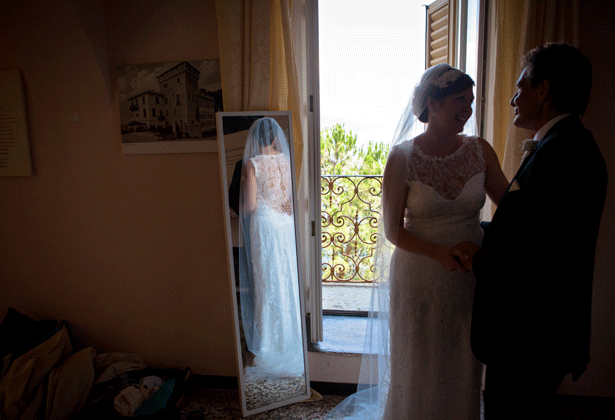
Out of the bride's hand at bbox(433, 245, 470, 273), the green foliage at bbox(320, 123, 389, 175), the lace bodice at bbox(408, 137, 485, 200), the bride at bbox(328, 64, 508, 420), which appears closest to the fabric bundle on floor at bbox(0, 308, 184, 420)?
the bride at bbox(328, 64, 508, 420)

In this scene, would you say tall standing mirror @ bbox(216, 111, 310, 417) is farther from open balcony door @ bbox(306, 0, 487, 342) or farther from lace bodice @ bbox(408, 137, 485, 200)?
lace bodice @ bbox(408, 137, 485, 200)

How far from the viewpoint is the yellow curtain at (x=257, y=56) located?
6.34 feet

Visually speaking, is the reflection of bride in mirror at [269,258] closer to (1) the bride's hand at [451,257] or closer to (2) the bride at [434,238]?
(2) the bride at [434,238]

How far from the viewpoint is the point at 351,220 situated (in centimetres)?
348

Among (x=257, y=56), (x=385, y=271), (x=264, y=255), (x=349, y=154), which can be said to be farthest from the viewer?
(x=349, y=154)

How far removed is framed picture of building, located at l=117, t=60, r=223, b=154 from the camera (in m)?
2.10

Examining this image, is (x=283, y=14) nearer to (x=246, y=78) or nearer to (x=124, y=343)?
(x=246, y=78)

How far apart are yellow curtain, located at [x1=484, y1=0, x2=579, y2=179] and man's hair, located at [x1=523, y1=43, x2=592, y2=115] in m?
0.65

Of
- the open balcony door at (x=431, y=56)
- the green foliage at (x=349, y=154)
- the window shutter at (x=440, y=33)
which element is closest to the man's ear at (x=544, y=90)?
the open balcony door at (x=431, y=56)

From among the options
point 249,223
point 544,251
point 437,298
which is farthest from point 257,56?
point 544,251

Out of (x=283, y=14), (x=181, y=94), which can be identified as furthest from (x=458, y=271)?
(x=181, y=94)

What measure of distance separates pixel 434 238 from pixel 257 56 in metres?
1.29

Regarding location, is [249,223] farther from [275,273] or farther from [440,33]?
[440,33]

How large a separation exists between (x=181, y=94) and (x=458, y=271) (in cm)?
172
